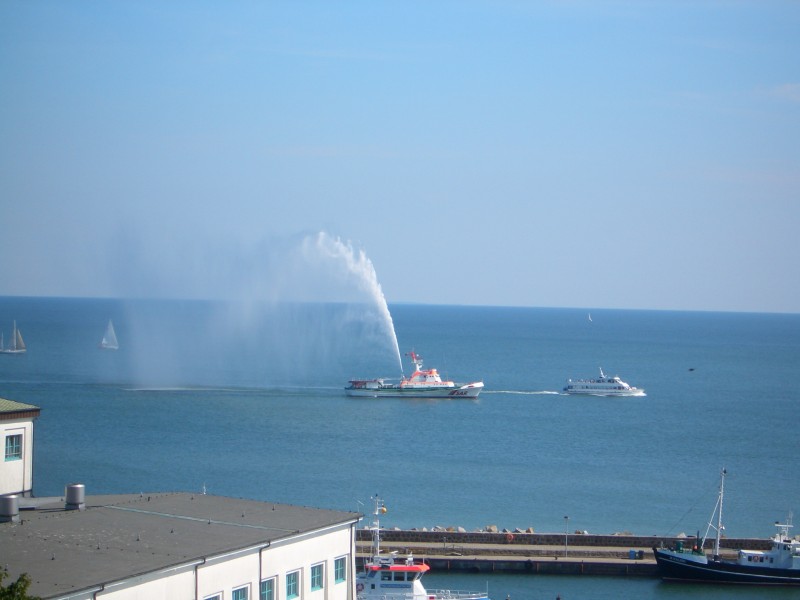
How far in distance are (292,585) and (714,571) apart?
20215mm

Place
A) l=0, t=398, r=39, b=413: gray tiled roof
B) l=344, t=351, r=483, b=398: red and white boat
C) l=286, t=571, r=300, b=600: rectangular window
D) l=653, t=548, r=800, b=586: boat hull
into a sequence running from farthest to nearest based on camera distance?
l=344, t=351, r=483, b=398: red and white boat < l=653, t=548, r=800, b=586: boat hull < l=0, t=398, r=39, b=413: gray tiled roof < l=286, t=571, r=300, b=600: rectangular window

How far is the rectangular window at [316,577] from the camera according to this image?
20.2m

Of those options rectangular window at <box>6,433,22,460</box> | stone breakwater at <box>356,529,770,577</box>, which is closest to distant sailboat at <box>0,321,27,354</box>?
stone breakwater at <box>356,529,770,577</box>

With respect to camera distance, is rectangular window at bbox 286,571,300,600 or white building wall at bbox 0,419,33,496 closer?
rectangular window at bbox 286,571,300,600

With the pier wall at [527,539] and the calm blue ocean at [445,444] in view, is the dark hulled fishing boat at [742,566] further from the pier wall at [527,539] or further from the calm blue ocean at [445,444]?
the pier wall at [527,539]

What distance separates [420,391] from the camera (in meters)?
91.1

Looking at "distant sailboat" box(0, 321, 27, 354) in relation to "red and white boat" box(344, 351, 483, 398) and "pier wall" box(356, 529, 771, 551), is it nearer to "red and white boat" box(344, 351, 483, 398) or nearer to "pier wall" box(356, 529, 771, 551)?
"red and white boat" box(344, 351, 483, 398)

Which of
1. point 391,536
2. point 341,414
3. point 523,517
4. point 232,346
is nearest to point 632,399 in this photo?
point 341,414

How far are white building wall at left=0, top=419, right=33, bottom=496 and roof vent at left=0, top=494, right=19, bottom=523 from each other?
3524 millimetres

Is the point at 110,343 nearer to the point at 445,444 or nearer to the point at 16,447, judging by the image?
the point at 445,444

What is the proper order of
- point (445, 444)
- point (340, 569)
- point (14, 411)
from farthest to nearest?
point (445, 444) → point (14, 411) → point (340, 569)

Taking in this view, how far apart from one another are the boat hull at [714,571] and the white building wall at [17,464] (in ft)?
67.3

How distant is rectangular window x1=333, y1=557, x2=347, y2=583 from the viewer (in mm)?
20844

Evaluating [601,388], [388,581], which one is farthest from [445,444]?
[601,388]
